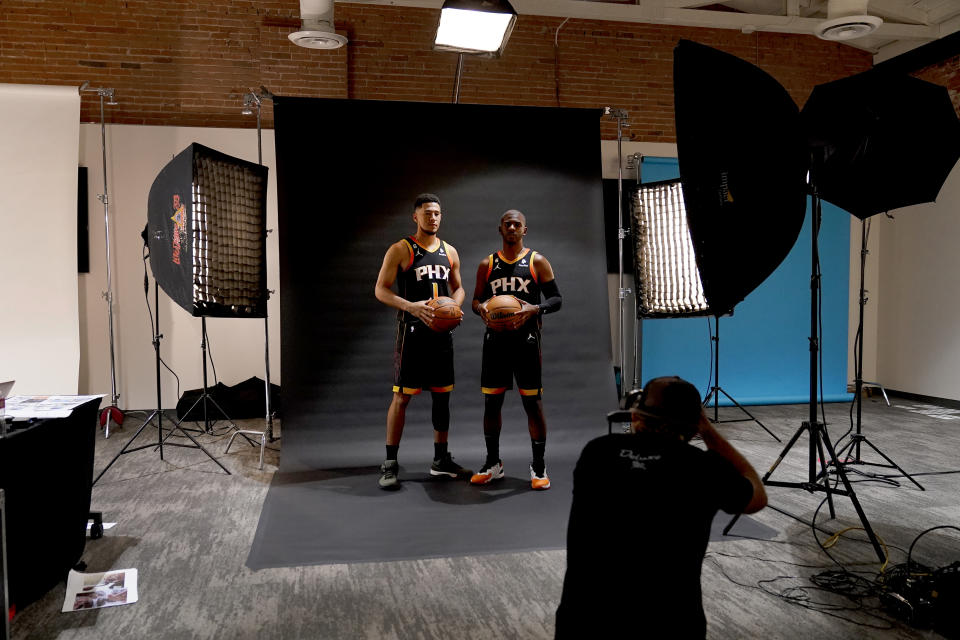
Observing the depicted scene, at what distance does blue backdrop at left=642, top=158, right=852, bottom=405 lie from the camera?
7074mm

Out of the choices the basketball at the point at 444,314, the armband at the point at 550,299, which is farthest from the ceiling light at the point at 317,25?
the armband at the point at 550,299

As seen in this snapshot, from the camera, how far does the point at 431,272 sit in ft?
13.3

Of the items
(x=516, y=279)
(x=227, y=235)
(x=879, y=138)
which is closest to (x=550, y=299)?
(x=516, y=279)

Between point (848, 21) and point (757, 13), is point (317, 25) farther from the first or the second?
point (757, 13)

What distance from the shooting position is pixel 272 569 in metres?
2.81

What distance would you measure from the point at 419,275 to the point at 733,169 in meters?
2.27

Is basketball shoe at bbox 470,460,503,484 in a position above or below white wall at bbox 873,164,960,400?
→ below

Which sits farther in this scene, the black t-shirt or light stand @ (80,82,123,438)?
light stand @ (80,82,123,438)

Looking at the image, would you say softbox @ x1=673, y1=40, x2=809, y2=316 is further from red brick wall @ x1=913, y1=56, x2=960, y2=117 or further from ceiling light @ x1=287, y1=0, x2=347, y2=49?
red brick wall @ x1=913, y1=56, x2=960, y2=117

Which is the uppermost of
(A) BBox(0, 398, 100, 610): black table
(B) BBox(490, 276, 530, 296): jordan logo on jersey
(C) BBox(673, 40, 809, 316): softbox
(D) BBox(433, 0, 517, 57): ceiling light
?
(D) BBox(433, 0, 517, 57): ceiling light

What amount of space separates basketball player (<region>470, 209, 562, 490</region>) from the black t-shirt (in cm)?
243

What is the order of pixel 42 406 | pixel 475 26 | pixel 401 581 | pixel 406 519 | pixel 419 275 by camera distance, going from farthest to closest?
pixel 475 26, pixel 419 275, pixel 406 519, pixel 401 581, pixel 42 406

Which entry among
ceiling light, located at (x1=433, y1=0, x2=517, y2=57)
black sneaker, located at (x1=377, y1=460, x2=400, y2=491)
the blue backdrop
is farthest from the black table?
the blue backdrop

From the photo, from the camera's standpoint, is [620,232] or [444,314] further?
[620,232]
